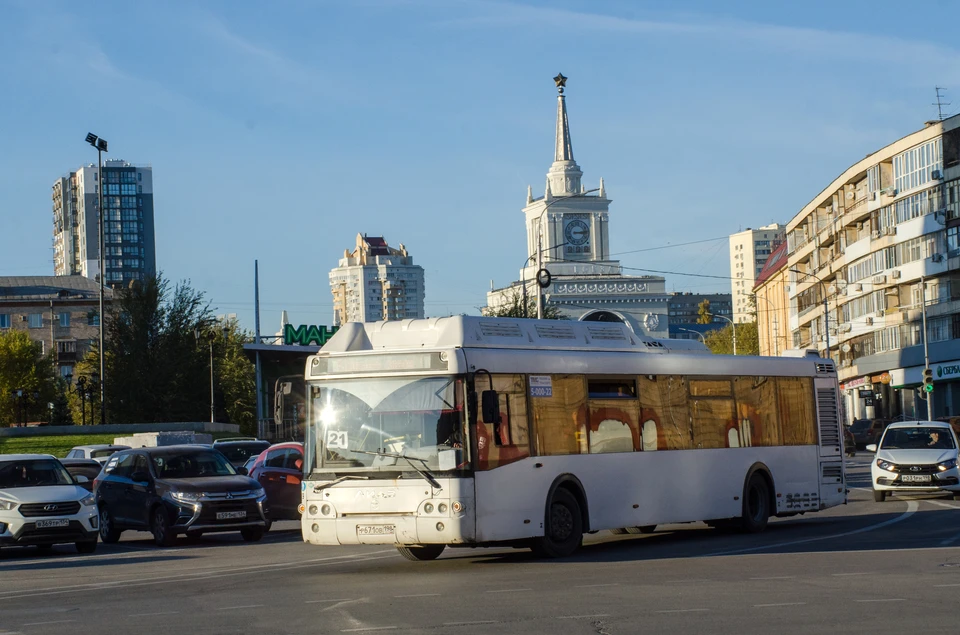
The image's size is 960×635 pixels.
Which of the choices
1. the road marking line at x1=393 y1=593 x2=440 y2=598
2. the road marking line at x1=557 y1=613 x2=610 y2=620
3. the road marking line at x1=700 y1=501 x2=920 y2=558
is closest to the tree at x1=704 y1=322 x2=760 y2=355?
the road marking line at x1=700 y1=501 x2=920 y2=558

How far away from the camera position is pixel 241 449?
36.5 m

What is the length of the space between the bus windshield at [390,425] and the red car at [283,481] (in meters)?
9.89

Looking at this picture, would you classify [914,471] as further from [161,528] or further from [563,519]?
[161,528]

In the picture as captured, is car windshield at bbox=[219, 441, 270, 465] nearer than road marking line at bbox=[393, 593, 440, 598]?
No

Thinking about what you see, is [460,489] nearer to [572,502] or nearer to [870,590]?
[572,502]

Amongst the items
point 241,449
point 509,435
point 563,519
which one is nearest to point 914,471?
point 563,519

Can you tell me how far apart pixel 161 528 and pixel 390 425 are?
8.17 meters

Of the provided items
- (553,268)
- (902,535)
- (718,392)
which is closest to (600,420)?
(718,392)

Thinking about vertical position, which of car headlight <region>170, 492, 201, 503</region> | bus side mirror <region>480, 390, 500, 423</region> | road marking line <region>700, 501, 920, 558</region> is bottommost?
road marking line <region>700, 501, 920, 558</region>

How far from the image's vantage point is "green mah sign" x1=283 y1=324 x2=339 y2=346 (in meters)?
85.8

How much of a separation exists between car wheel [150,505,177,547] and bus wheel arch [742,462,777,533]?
904 cm

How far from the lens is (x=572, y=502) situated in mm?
17719

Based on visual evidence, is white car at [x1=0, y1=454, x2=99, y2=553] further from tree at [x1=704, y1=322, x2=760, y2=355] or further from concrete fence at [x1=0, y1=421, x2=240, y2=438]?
tree at [x1=704, y1=322, x2=760, y2=355]

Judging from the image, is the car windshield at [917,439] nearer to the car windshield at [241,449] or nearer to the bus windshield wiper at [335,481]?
the car windshield at [241,449]
